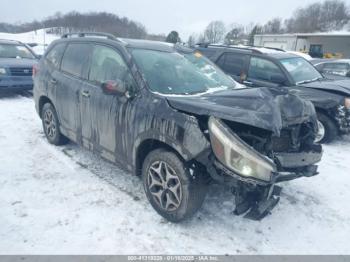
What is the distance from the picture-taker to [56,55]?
198 inches

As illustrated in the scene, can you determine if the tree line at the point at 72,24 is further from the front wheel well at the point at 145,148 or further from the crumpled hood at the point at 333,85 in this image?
the front wheel well at the point at 145,148

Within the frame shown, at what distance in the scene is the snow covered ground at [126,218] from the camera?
2.94 meters

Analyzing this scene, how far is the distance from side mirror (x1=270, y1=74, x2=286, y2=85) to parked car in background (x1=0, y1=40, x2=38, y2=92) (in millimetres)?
6744

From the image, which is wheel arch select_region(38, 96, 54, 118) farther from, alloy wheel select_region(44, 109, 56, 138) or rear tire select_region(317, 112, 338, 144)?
rear tire select_region(317, 112, 338, 144)

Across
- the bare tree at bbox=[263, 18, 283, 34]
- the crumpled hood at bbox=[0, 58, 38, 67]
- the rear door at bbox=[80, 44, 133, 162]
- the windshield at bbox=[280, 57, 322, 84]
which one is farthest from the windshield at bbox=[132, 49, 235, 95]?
the bare tree at bbox=[263, 18, 283, 34]

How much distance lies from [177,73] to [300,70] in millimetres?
4191

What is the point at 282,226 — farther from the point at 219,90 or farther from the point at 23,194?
the point at 23,194

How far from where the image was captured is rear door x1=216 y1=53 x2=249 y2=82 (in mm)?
7004

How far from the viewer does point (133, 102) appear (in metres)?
3.40

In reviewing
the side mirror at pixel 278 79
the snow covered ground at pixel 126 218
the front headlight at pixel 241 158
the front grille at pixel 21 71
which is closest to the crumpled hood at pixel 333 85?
the side mirror at pixel 278 79

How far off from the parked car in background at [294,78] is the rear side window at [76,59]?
2961mm

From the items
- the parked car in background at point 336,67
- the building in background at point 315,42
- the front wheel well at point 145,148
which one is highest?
the building in background at point 315,42

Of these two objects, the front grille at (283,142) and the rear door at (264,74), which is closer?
the front grille at (283,142)

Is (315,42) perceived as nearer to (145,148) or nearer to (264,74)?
(264,74)
